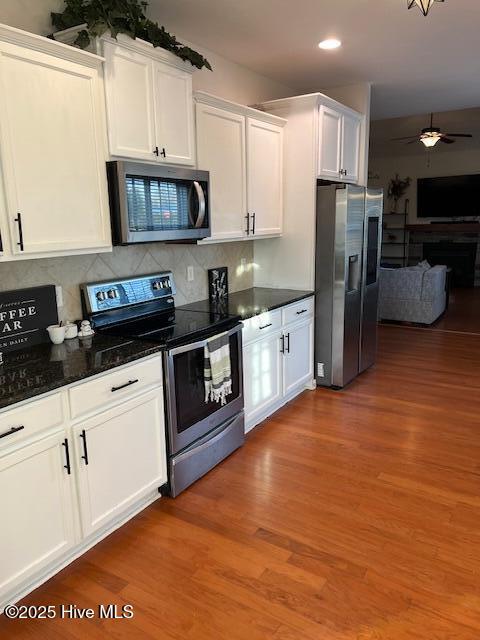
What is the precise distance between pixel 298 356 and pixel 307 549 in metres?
1.83

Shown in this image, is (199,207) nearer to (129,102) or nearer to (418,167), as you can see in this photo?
(129,102)

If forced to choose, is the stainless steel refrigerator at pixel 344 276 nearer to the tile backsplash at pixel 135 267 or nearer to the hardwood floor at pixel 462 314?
the tile backsplash at pixel 135 267

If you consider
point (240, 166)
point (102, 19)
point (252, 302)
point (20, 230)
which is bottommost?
point (252, 302)

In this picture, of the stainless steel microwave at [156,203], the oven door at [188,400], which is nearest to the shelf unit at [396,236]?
the stainless steel microwave at [156,203]

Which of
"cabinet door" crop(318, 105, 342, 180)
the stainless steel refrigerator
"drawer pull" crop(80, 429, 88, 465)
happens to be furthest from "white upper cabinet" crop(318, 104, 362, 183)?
"drawer pull" crop(80, 429, 88, 465)

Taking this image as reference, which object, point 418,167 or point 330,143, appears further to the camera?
point 418,167

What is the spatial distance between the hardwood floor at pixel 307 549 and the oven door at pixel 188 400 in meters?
0.32

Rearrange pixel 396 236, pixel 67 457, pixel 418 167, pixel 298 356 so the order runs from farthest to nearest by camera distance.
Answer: pixel 396 236, pixel 418 167, pixel 298 356, pixel 67 457

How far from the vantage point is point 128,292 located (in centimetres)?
285

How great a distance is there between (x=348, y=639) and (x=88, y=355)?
5.08 feet

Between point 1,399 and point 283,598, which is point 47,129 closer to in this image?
point 1,399

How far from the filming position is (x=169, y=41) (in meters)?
2.55

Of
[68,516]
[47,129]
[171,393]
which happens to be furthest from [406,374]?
[47,129]

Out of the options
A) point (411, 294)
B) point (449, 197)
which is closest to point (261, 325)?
point (411, 294)
